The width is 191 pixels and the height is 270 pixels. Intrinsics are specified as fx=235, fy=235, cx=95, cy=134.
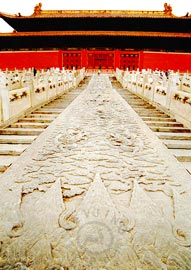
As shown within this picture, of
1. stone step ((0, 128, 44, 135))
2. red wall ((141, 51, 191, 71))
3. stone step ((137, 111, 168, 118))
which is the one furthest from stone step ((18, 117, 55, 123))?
red wall ((141, 51, 191, 71))

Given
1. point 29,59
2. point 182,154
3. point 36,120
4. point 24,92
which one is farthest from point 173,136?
point 29,59

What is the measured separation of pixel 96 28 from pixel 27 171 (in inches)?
1009

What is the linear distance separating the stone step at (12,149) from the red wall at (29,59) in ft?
66.7

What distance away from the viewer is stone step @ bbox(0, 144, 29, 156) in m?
3.24

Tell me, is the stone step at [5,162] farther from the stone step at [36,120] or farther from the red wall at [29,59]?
the red wall at [29,59]

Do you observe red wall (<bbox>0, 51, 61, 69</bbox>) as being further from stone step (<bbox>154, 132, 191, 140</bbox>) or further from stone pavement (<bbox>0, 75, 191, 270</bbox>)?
stone pavement (<bbox>0, 75, 191, 270</bbox>)

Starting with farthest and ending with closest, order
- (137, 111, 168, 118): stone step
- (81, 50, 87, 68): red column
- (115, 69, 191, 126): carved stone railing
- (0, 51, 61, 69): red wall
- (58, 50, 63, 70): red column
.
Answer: (0, 51, 61, 69): red wall
(58, 50, 63, 70): red column
(81, 50, 87, 68): red column
(137, 111, 168, 118): stone step
(115, 69, 191, 126): carved stone railing

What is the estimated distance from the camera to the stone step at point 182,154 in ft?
10.2

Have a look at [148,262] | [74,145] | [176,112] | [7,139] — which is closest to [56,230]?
[148,262]

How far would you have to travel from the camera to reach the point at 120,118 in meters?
5.00

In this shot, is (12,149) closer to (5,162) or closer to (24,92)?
(5,162)

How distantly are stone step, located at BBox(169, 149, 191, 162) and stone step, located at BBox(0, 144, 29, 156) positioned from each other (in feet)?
7.01

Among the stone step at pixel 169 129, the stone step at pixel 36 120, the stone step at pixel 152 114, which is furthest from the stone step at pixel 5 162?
the stone step at pixel 152 114

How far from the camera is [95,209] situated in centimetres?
→ 182
